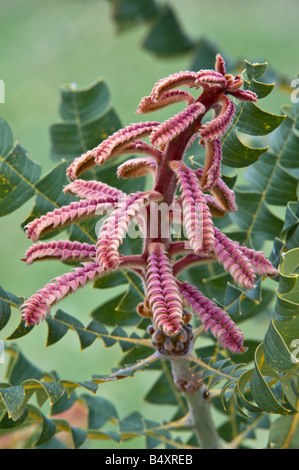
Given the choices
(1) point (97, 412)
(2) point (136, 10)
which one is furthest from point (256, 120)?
(2) point (136, 10)

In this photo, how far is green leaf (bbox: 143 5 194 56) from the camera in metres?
1.10

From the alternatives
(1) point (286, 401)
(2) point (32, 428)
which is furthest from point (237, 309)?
(2) point (32, 428)

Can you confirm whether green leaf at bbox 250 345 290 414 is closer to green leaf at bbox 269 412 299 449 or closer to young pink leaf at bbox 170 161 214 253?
young pink leaf at bbox 170 161 214 253

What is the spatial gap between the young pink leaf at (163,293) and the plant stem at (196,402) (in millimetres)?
114

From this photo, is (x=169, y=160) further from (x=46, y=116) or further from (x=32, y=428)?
(x=46, y=116)

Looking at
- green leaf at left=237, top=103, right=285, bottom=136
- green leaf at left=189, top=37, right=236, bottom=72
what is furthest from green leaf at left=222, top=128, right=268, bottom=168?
green leaf at left=189, top=37, right=236, bottom=72

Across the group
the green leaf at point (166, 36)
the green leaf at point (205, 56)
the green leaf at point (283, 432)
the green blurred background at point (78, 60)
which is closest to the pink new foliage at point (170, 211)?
the green leaf at point (283, 432)

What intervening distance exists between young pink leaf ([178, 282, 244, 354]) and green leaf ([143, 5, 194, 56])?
78 centimetres

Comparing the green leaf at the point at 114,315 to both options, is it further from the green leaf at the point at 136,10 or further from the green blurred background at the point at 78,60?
the green blurred background at the point at 78,60

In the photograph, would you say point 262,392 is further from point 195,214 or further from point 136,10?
point 136,10

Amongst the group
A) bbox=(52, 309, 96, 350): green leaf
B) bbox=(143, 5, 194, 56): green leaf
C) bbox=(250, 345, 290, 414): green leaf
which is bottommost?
bbox=(250, 345, 290, 414): green leaf

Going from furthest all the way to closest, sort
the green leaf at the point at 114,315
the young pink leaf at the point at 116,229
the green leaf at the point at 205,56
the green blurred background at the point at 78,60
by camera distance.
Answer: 1. the green blurred background at the point at 78,60
2. the green leaf at the point at 205,56
3. the green leaf at the point at 114,315
4. the young pink leaf at the point at 116,229

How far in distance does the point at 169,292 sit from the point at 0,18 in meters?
3.84

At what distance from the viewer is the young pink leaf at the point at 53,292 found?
0.40 metres
